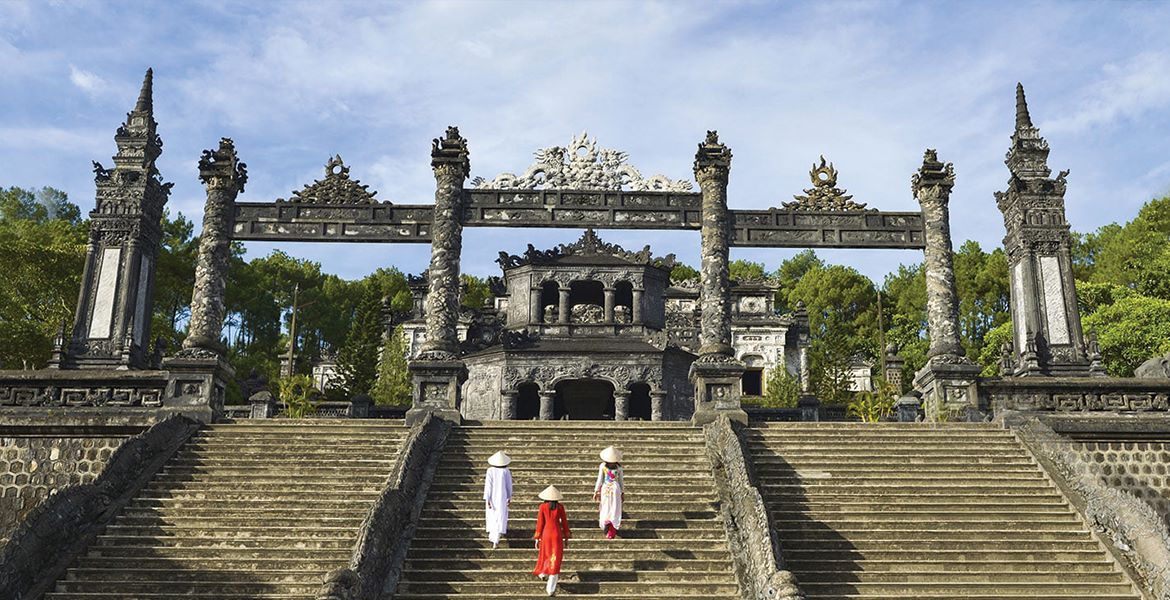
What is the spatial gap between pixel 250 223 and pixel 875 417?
14.4 m

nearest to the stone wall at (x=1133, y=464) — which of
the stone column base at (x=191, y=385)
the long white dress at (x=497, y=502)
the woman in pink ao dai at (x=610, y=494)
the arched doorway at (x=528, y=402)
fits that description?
the woman in pink ao dai at (x=610, y=494)

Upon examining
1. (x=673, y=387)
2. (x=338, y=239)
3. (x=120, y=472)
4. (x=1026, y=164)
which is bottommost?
(x=120, y=472)

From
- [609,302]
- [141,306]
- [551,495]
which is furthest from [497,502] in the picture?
[609,302]

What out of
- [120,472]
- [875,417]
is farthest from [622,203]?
[120,472]

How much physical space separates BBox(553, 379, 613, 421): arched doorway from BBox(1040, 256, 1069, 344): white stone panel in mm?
16977

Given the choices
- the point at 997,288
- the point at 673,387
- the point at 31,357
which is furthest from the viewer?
the point at 997,288

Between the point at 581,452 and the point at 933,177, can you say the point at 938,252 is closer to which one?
the point at 933,177

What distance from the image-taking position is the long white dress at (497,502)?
1180 centimetres

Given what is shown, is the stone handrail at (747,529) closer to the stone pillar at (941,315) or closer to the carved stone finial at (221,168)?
the stone pillar at (941,315)

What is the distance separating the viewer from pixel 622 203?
2050 cm

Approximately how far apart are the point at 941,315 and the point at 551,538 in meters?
12.0

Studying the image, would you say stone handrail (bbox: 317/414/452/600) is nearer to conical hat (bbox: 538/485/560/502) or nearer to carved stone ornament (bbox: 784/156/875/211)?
conical hat (bbox: 538/485/560/502)

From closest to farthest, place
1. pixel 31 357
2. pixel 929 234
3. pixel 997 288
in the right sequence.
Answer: pixel 929 234 < pixel 31 357 < pixel 997 288

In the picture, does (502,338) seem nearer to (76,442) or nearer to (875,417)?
(875,417)
